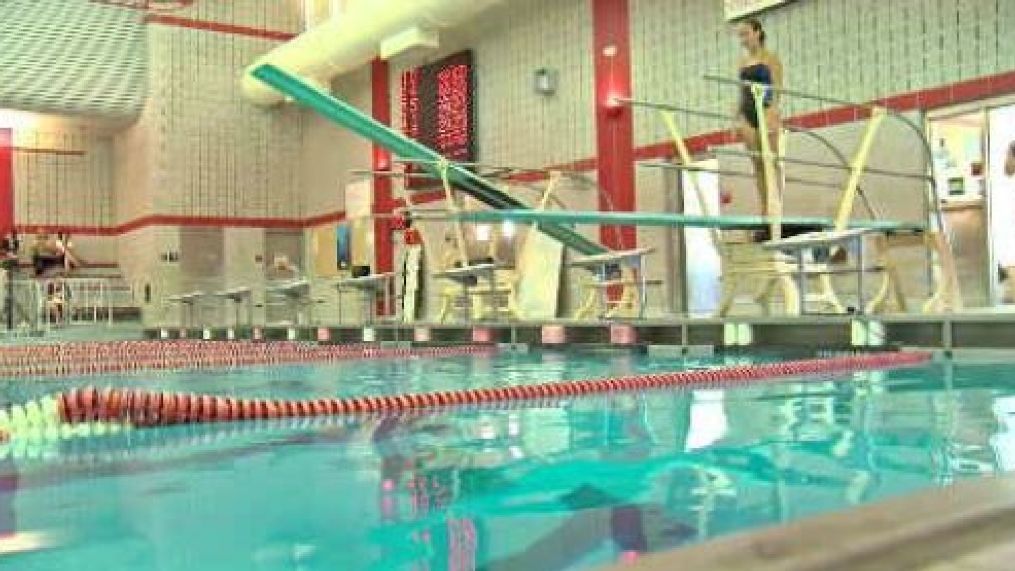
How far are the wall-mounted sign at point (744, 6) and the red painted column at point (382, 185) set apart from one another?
7019 millimetres

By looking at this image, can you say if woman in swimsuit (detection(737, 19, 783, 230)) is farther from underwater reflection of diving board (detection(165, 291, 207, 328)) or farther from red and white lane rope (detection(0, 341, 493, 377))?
underwater reflection of diving board (detection(165, 291, 207, 328))

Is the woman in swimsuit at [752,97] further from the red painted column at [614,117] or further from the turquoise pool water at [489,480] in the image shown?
the red painted column at [614,117]

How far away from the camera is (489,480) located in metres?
2.29

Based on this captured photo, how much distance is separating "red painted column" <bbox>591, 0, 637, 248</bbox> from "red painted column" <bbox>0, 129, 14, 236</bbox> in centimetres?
1140

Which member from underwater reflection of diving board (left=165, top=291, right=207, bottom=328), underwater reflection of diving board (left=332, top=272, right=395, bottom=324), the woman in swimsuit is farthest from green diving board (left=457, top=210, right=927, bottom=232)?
underwater reflection of diving board (left=165, top=291, right=207, bottom=328)

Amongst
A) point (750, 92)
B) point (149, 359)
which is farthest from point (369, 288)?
point (750, 92)

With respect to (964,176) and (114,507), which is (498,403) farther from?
(964,176)

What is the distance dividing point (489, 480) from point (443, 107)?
42.0 feet

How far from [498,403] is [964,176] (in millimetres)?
8083

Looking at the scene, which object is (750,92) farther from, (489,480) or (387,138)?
(489,480)

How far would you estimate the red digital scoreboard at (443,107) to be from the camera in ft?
46.9

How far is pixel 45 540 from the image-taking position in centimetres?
176

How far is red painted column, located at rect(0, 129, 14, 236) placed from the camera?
18.1m

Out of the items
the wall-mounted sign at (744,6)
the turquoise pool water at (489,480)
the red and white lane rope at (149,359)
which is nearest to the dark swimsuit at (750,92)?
the red and white lane rope at (149,359)
